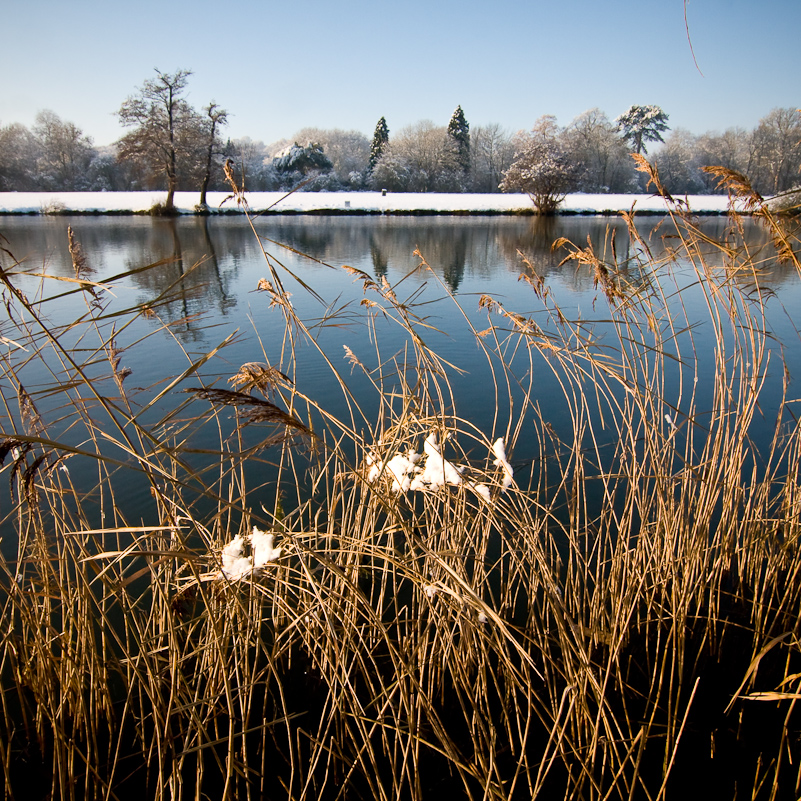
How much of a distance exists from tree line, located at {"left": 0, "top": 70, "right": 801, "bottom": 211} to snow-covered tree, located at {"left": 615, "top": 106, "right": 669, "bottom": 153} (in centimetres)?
7

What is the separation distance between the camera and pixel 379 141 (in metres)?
40.0

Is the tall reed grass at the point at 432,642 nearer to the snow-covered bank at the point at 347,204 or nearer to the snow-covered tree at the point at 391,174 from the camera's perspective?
the snow-covered bank at the point at 347,204

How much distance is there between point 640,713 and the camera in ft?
5.84

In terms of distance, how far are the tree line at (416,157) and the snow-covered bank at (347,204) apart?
1.25m

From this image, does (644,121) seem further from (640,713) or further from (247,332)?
(640,713)

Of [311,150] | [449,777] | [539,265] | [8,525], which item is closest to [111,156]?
[311,150]

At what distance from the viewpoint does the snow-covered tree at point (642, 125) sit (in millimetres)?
37156

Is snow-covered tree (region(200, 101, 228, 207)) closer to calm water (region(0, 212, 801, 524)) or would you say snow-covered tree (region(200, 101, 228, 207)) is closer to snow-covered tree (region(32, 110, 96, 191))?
calm water (region(0, 212, 801, 524))

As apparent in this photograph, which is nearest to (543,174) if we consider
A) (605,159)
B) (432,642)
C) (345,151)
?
(605,159)

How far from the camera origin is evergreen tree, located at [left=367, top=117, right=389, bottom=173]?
37.1 m

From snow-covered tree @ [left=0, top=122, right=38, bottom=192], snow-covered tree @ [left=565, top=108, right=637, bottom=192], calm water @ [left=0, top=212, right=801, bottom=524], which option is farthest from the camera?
snow-covered tree @ [left=565, top=108, right=637, bottom=192]

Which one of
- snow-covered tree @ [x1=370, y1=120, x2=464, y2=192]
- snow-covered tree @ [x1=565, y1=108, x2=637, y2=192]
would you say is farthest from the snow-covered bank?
snow-covered tree @ [x1=565, y1=108, x2=637, y2=192]

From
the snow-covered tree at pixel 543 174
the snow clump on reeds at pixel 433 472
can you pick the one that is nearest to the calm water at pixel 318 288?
the snow clump on reeds at pixel 433 472

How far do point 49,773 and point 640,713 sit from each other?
186cm
